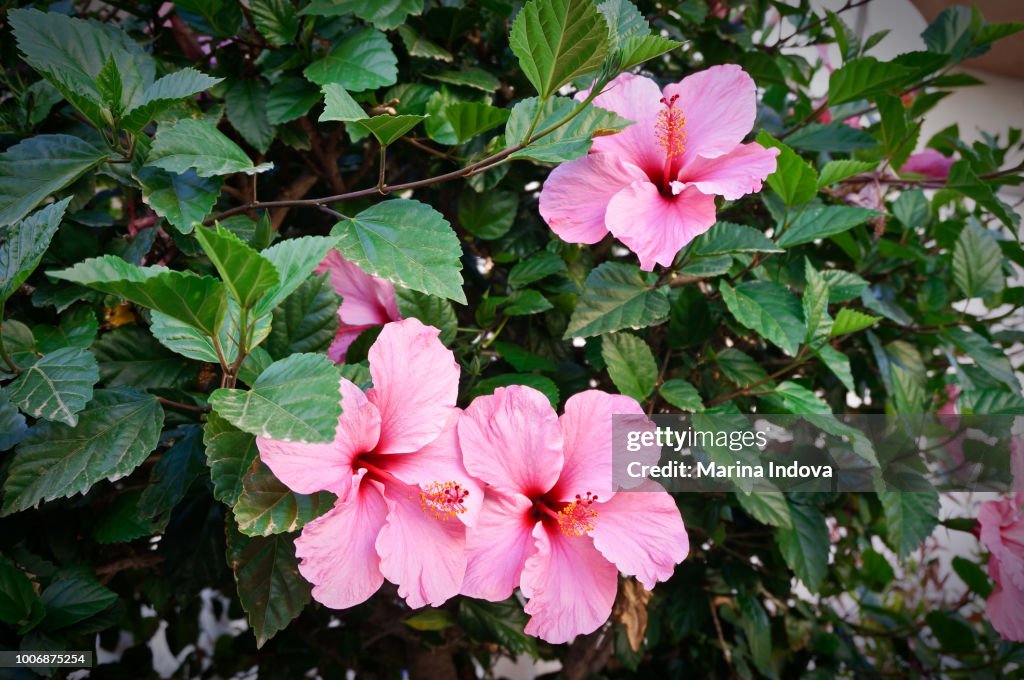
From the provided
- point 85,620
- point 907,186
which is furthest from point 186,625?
point 907,186

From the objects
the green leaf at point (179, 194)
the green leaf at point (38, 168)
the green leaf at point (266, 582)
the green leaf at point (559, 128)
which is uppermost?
the green leaf at point (559, 128)

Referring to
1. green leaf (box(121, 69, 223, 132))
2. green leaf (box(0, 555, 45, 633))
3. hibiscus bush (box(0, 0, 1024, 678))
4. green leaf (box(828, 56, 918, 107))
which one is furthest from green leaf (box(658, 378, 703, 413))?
green leaf (box(0, 555, 45, 633))

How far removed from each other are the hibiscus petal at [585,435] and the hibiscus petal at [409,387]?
13cm

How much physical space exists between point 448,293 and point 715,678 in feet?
3.43

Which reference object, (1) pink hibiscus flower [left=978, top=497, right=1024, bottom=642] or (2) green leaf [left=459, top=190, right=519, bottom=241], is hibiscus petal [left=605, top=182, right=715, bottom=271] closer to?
(2) green leaf [left=459, top=190, right=519, bottom=241]

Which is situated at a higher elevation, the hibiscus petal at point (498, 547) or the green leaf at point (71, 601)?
the hibiscus petal at point (498, 547)

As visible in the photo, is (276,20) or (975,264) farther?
(975,264)

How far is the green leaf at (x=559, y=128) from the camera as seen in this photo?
25.1 inches

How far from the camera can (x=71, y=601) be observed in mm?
767

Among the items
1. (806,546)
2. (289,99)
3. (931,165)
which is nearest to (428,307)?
(289,99)

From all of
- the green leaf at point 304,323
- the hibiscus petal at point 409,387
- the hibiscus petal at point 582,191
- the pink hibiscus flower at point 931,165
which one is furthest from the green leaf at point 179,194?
the pink hibiscus flower at point 931,165

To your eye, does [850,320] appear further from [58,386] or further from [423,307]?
[58,386]

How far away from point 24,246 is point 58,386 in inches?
4.8

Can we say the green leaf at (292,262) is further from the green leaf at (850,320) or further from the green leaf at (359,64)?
the green leaf at (850,320)
